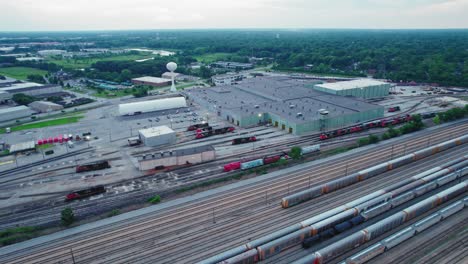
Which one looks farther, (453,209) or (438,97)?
(438,97)

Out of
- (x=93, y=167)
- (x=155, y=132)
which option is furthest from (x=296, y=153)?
(x=93, y=167)

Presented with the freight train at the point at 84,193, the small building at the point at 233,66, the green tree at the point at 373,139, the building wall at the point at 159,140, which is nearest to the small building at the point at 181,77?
the small building at the point at 233,66

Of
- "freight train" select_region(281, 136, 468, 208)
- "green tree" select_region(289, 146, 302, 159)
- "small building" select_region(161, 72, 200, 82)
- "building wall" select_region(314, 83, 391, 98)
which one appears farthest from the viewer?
"small building" select_region(161, 72, 200, 82)

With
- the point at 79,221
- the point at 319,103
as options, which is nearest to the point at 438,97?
the point at 319,103

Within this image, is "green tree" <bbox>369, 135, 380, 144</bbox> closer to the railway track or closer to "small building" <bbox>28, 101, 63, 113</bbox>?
the railway track

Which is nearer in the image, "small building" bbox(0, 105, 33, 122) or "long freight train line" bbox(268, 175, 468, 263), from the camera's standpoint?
"long freight train line" bbox(268, 175, 468, 263)

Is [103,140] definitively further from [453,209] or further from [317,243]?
[453,209]

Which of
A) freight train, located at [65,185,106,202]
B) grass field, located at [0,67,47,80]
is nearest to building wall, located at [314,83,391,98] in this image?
freight train, located at [65,185,106,202]
